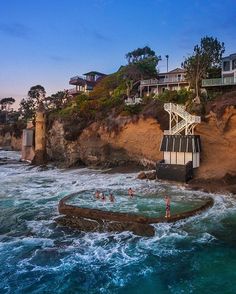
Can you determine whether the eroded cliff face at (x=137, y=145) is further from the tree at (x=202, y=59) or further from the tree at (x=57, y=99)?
the tree at (x=57, y=99)

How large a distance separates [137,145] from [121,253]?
2898 centimetres

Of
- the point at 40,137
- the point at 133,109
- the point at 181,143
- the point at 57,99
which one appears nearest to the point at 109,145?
the point at 133,109

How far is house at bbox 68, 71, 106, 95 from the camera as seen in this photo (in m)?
79.2

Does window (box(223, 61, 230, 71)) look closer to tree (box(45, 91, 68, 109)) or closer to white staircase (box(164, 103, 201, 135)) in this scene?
white staircase (box(164, 103, 201, 135))

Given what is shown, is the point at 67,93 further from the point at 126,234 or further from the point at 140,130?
the point at 126,234

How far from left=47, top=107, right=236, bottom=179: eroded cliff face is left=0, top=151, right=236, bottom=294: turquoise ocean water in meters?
8.63

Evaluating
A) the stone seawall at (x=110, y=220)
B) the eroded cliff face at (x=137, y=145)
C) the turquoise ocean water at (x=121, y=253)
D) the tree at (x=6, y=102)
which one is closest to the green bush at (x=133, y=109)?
the eroded cliff face at (x=137, y=145)

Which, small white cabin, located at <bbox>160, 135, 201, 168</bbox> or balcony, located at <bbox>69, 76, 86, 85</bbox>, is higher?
balcony, located at <bbox>69, 76, 86, 85</bbox>

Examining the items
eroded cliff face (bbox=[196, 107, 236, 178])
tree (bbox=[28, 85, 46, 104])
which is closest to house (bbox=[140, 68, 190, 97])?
eroded cliff face (bbox=[196, 107, 236, 178])

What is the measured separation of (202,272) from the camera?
15.5 meters

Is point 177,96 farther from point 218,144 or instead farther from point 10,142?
point 10,142

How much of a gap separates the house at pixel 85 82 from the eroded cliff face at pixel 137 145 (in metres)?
25.5

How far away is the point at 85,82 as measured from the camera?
8069 centimetres

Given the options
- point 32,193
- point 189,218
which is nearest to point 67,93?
point 32,193
